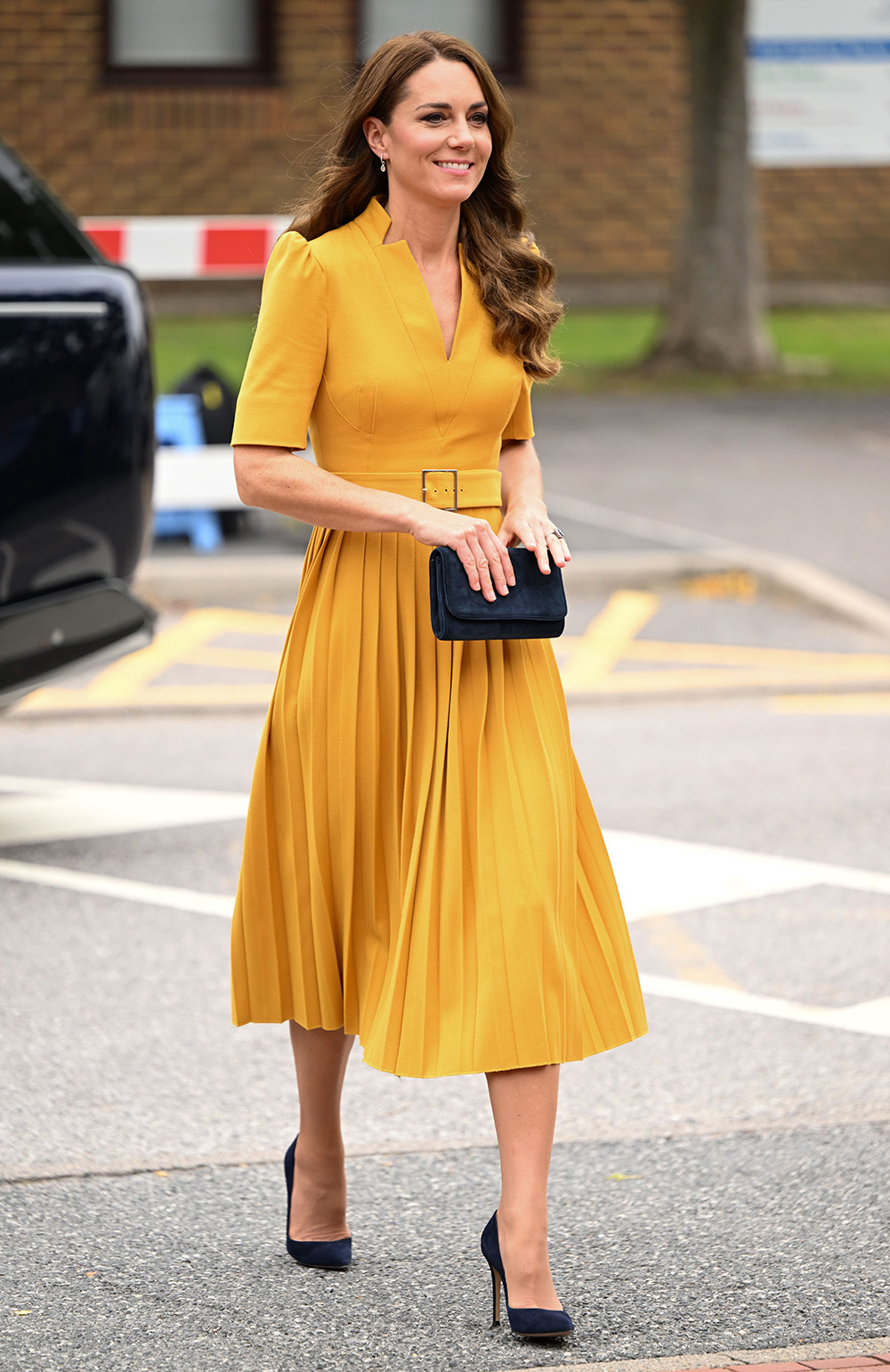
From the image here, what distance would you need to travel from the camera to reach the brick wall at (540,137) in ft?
71.1

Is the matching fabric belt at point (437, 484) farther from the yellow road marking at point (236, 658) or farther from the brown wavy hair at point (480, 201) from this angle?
the yellow road marking at point (236, 658)

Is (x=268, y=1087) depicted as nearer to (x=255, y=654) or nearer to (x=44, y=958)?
(x=44, y=958)

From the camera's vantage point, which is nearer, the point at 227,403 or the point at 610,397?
the point at 227,403

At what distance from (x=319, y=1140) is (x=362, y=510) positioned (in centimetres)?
106

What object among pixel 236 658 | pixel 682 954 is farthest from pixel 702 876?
pixel 236 658

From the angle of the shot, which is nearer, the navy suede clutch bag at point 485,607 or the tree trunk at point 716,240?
the navy suede clutch bag at point 485,607

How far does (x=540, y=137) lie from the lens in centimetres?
2270

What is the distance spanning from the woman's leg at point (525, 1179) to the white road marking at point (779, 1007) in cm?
170

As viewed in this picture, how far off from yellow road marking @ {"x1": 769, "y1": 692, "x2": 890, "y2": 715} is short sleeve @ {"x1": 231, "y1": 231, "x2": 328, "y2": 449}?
524 centimetres

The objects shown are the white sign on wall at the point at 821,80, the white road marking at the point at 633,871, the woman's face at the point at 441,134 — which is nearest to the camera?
the woman's face at the point at 441,134

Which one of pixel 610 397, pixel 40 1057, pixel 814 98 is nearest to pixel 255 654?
pixel 40 1057

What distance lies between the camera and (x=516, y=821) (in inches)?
123

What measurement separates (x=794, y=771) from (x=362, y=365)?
4.30 m

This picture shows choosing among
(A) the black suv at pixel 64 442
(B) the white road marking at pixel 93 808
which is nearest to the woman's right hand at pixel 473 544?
(A) the black suv at pixel 64 442
